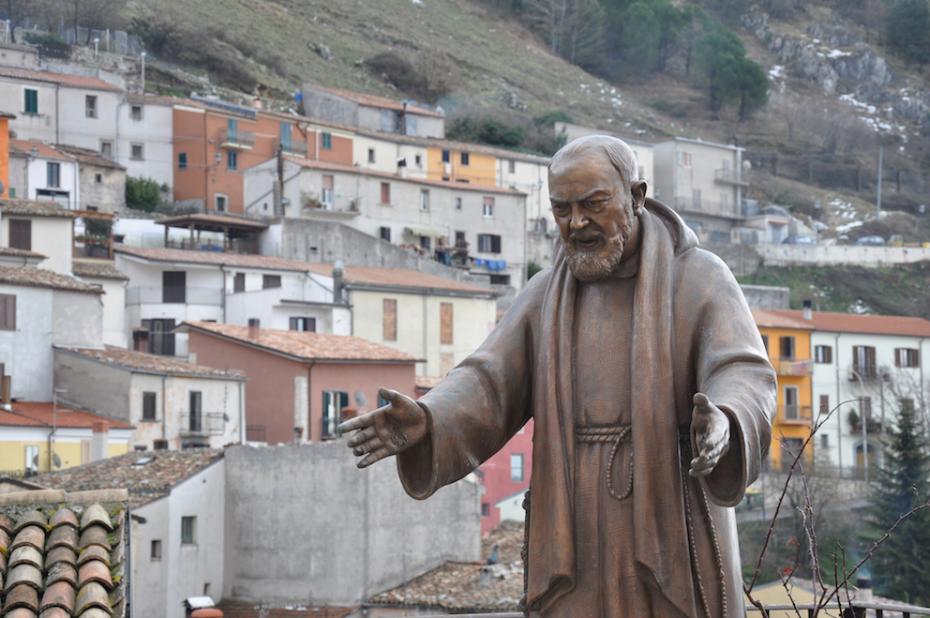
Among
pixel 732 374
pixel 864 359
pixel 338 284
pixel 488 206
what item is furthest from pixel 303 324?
pixel 732 374

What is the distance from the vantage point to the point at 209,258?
65.0 meters

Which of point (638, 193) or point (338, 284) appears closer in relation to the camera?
point (638, 193)

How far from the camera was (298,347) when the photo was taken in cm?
5350

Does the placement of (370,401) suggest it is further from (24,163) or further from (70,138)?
(70,138)

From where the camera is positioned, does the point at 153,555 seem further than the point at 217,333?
No

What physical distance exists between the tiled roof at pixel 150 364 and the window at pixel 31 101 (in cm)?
2979

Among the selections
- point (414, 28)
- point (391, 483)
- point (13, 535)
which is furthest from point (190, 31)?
point (13, 535)

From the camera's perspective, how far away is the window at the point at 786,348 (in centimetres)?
7225

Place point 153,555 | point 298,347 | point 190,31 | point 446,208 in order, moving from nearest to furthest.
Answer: point 153,555 < point 298,347 < point 446,208 < point 190,31

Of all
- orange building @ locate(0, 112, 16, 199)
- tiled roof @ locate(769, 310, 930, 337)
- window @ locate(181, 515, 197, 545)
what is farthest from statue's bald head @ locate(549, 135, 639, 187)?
tiled roof @ locate(769, 310, 930, 337)

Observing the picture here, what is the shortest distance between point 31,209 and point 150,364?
32.0 ft

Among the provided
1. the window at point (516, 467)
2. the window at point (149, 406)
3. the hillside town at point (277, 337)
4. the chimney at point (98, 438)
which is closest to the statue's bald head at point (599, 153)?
the hillside town at point (277, 337)

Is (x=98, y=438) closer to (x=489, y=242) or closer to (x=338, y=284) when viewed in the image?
(x=338, y=284)

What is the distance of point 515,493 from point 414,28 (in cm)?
9729
